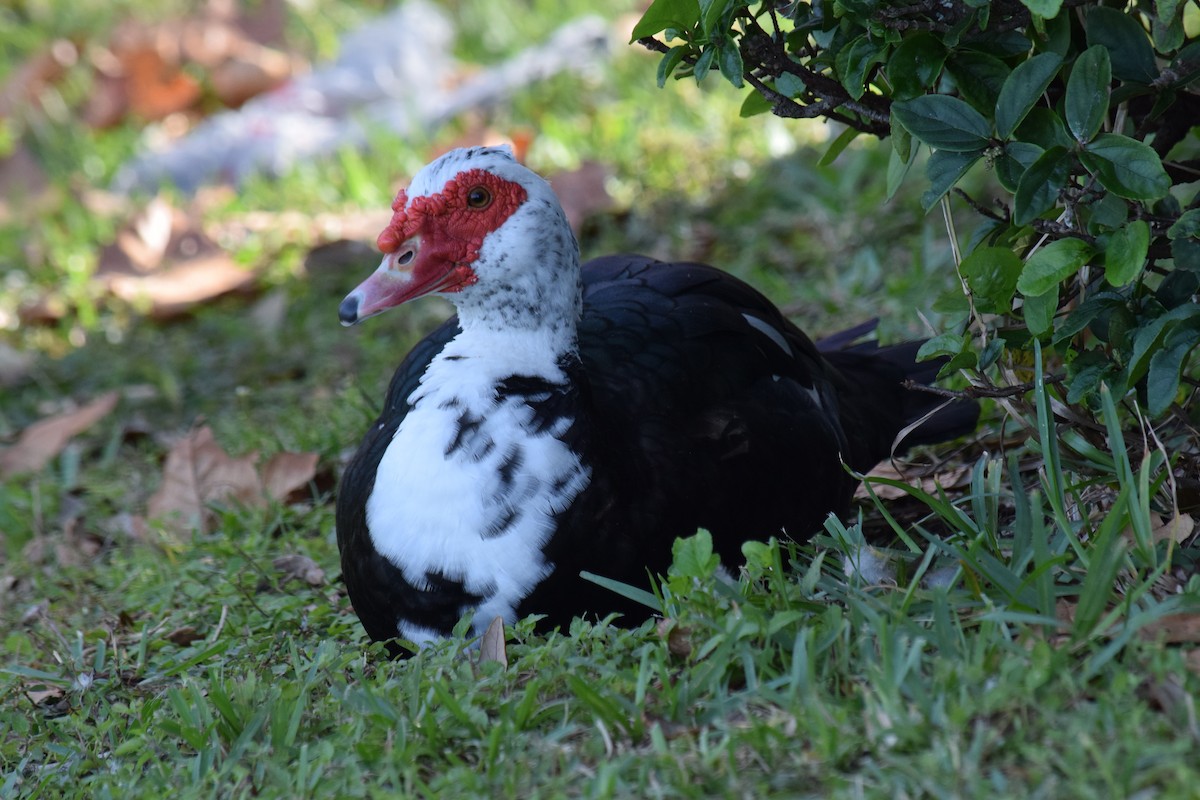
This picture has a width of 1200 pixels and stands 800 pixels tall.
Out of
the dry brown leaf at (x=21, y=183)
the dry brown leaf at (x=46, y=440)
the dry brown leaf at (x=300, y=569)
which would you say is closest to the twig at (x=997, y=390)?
the dry brown leaf at (x=300, y=569)

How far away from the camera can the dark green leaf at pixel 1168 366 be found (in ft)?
6.95

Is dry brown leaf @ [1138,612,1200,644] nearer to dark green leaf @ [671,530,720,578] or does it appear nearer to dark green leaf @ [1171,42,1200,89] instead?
dark green leaf @ [671,530,720,578]

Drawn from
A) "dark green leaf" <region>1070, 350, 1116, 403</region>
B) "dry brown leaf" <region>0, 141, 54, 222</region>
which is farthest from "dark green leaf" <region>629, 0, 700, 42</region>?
"dry brown leaf" <region>0, 141, 54, 222</region>

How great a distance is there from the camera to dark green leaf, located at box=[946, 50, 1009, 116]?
2129 millimetres

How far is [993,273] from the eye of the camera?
2213 millimetres

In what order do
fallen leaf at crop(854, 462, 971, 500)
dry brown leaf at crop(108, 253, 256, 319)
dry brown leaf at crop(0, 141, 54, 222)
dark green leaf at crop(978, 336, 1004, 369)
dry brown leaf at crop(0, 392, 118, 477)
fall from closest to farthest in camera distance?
dark green leaf at crop(978, 336, 1004, 369)
fallen leaf at crop(854, 462, 971, 500)
dry brown leaf at crop(0, 392, 118, 477)
dry brown leaf at crop(108, 253, 256, 319)
dry brown leaf at crop(0, 141, 54, 222)

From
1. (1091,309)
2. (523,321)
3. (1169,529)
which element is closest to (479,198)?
(523,321)

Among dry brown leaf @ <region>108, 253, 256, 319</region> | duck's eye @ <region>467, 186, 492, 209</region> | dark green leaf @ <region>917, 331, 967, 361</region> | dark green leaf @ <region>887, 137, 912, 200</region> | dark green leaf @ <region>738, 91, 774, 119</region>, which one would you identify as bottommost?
dry brown leaf @ <region>108, 253, 256, 319</region>

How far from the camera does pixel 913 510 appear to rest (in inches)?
114

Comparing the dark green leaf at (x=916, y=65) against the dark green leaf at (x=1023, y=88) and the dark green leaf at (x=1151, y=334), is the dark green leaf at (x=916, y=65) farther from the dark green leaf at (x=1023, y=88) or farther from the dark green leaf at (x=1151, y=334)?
the dark green leaf at (x=1151, y=334)

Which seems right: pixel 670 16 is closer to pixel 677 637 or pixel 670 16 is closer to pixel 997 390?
pixel 997 390

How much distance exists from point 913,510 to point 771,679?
1.04 metres

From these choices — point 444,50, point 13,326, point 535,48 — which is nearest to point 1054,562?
point 13,326

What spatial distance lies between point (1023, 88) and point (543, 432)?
92 cm
